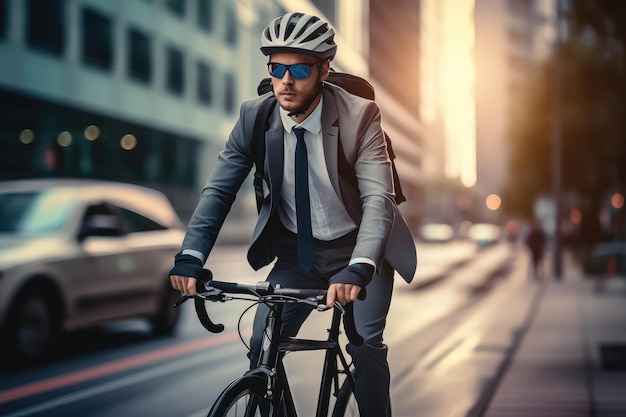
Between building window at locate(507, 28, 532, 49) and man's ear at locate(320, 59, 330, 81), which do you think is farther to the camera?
building window at locate(507, 28, 532, 49)

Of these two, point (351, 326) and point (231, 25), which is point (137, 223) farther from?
point (231, 25)

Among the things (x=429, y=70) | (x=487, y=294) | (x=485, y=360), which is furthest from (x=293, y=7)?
(x=429, y=70)

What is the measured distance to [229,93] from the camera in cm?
5200

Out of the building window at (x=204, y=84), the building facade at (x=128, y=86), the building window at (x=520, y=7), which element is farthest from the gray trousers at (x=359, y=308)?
the building window at (x=520, y=7)

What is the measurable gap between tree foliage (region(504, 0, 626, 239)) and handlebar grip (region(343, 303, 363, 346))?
59.6 ft

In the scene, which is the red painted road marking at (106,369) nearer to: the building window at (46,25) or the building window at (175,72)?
the building window at (46,25)

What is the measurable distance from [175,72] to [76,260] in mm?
35574

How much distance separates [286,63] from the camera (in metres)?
3.69

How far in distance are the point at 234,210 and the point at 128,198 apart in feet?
137

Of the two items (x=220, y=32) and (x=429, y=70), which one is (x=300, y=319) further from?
(x=429, y=70)

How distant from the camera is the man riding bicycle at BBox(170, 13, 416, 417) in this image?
3.68 metres

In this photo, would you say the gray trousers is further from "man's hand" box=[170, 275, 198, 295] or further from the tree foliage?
the tree foliage

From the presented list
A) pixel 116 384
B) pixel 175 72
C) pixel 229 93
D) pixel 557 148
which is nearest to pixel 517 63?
pixel 229 93

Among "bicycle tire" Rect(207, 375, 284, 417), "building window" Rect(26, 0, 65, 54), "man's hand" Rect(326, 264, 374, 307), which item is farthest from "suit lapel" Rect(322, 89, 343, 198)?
"building window" Rect(26, 0, 65, 54)
